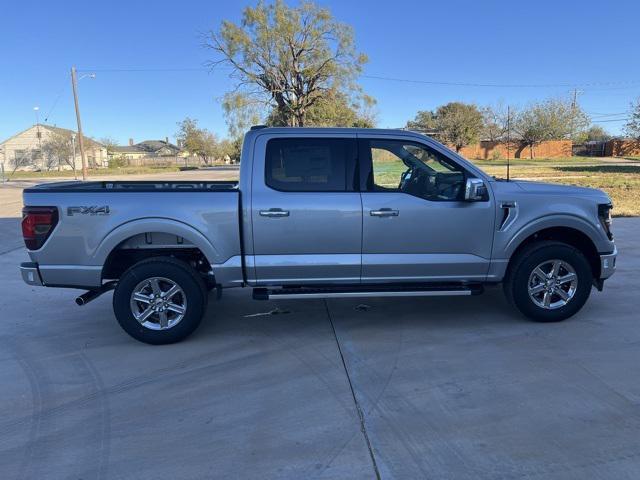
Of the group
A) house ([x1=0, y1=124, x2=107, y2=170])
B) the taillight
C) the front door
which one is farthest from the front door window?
house ([x1=0, y1=124, x2=107, y2=170])

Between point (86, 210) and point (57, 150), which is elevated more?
point (57, 150)

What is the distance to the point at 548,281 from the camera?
5.11 meters

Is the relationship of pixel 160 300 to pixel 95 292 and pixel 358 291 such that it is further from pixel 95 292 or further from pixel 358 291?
pixel 358 291

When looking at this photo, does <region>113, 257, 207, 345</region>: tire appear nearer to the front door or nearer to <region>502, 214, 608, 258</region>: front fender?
the front door

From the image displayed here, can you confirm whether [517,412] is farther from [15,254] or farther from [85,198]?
[15,254]

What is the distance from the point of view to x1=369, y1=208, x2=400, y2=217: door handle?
15.5ft

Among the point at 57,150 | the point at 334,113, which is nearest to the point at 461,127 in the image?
the point at 334,113

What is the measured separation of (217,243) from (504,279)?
9.28 feet

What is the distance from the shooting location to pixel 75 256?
4.59 metres

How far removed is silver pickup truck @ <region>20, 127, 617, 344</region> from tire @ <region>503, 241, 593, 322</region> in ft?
0.05

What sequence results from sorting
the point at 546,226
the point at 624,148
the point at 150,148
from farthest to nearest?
the point at 150,148
the point at 624,148
the point at 546,226

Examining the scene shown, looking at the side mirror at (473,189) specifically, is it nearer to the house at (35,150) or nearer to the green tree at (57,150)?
the green tree at (57,150)

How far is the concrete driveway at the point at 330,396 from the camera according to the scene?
2971 mm

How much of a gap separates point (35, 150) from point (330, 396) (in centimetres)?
9159
